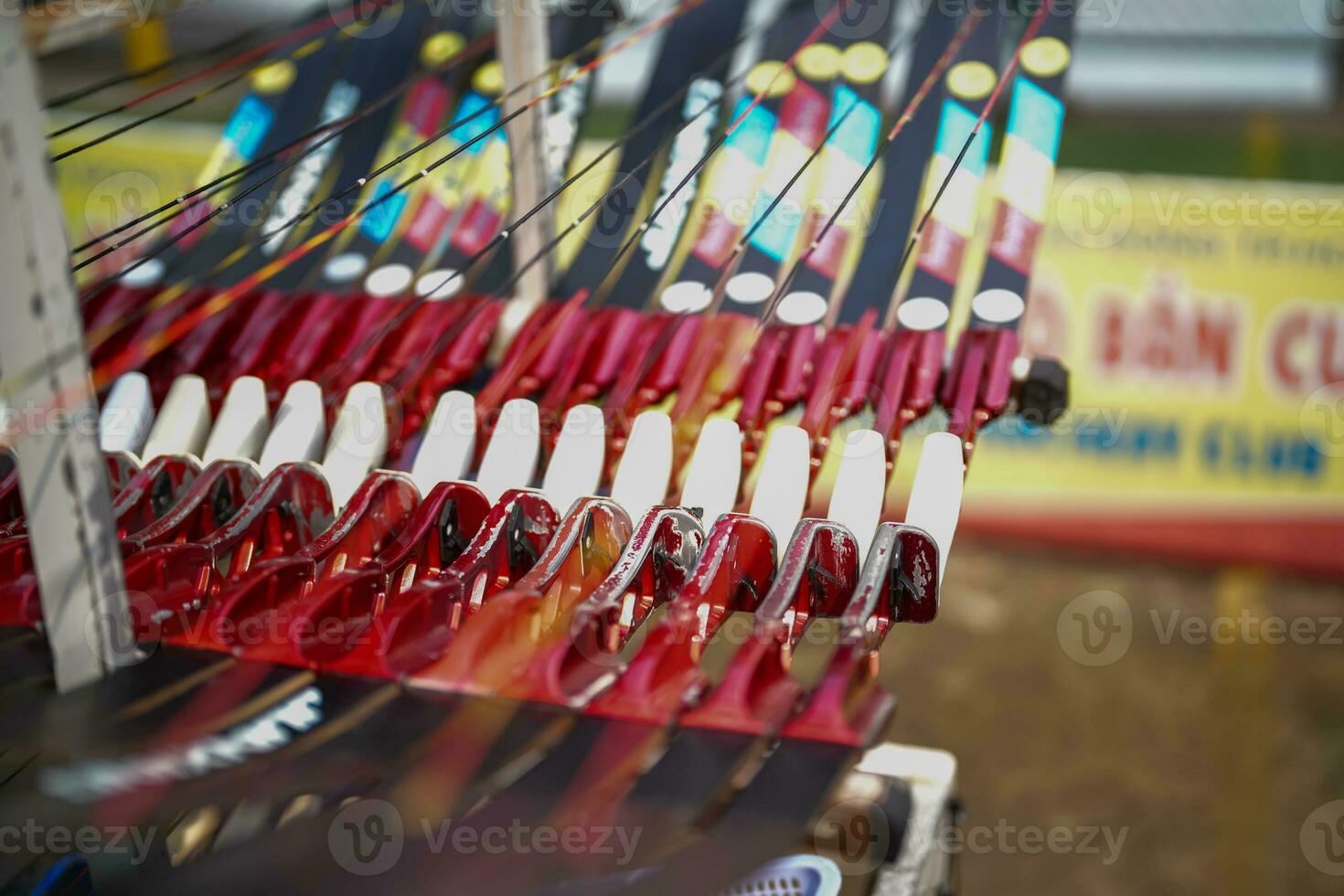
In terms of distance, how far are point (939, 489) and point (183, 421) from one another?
790 millimetres

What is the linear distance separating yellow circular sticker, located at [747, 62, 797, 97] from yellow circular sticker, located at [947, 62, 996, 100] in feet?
0.69

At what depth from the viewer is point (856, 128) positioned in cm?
160

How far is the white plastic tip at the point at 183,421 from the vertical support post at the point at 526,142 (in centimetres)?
34

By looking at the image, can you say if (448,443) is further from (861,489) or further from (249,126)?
(249,126)

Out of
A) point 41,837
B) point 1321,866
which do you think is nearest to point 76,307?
point 41,837

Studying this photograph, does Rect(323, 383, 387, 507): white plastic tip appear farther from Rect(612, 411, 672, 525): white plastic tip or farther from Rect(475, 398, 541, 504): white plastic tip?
Rect(612, 411, 672, 525): white plastic tip

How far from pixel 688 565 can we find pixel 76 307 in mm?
483

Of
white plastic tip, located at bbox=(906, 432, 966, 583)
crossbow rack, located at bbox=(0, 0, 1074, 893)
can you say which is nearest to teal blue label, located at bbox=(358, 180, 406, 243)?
crossbow rack, located at bbox=(0, 0, 1074, 893)

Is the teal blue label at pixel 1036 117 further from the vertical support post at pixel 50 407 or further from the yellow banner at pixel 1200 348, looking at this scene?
the yellow banner at pixel 1200 348

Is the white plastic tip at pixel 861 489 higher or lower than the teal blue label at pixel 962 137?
lower

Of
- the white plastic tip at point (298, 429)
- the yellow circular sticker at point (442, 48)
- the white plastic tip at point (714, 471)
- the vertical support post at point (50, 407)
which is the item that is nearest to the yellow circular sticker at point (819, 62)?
the yellow circular sticker at point (442, 48)

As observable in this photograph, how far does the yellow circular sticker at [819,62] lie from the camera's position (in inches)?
65.7

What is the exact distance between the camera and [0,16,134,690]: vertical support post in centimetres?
81

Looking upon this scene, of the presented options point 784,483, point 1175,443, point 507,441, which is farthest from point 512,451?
point 1175,443
